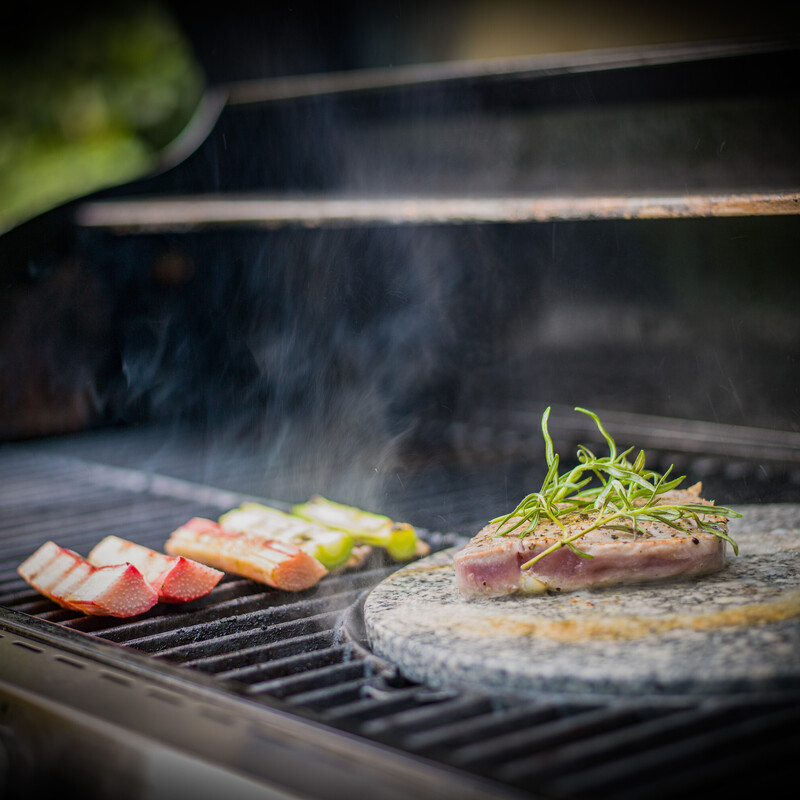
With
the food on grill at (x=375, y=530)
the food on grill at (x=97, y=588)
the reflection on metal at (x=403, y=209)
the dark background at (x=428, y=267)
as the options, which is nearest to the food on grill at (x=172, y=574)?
the food on grill at (x=97, y=588)

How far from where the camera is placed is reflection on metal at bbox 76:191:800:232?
8.42 feet

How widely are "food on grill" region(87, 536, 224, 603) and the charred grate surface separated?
0.05 m

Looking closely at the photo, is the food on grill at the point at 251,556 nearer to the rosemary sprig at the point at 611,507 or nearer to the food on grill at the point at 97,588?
the food on grill at the point at 97,588

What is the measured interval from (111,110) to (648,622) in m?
9.57

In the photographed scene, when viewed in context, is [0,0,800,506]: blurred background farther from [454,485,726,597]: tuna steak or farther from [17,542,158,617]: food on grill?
[17,542,158,617]: food on grill

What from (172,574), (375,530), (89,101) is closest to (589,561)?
(375,530)

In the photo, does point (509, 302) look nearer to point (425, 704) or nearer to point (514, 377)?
point (514, 377)

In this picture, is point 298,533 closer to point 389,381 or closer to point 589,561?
point 589,561

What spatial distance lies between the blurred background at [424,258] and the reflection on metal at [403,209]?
0.06 meters

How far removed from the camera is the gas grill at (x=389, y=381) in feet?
4.92

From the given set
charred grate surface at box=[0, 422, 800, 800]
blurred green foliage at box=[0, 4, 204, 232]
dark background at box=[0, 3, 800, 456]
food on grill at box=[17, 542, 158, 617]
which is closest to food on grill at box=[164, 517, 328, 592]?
charred grate surface at box=[0, 422, 800, 800]

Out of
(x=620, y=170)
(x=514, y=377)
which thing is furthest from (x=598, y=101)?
(x=514, y=377)

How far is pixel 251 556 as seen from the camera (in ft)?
8.12

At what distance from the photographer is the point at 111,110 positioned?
10047 mm
